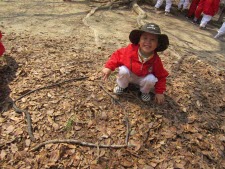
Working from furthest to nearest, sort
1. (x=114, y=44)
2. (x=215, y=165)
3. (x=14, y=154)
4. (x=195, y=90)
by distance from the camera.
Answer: (x=114, y=44) < (x=195, y=90) < (x=215, y=165) < (x=14, y=154)

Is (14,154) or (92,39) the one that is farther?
(92,39)

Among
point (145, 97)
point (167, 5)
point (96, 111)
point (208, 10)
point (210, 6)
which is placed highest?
point (145, 97)

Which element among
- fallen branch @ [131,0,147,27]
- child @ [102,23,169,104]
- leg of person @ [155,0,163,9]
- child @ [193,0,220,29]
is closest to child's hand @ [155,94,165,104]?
child @ [102,23,169,104]

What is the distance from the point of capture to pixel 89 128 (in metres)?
2.96

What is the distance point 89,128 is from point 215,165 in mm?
1552

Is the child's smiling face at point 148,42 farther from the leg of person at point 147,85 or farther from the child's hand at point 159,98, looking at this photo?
the child's hand at point 159,98

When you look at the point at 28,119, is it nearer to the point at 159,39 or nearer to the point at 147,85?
the point at 147,85

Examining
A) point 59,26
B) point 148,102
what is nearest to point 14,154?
point 148,102

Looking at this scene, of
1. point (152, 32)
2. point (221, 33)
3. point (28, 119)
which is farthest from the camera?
point (221, 33)

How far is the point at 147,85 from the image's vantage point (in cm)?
319

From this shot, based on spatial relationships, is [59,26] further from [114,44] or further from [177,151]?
[177,151]

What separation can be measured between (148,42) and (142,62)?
0.92 feet

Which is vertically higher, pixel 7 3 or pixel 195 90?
pixel 195 90

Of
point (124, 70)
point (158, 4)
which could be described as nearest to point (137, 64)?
point (124, 70)
